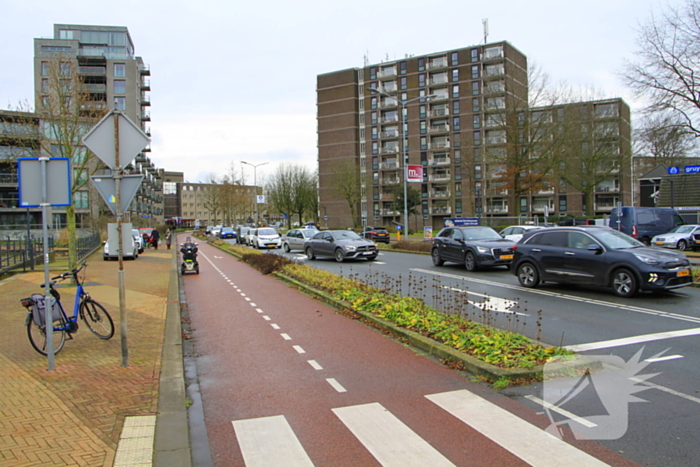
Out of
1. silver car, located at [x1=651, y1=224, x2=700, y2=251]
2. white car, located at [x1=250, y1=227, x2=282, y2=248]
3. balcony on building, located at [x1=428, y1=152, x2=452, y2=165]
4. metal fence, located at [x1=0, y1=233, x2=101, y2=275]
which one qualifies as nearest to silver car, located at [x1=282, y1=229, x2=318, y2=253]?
white car, located at [x1=250, y1=227, x2=282, y2=248]

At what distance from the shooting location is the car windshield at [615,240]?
1172 centimetres

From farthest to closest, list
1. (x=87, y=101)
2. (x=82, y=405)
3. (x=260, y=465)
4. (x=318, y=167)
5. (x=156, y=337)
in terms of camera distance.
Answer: (x=318, y=167) < (x=87, y=101) < (x=156, y=337) < (x=82, y=405) < (x=260, y=465)

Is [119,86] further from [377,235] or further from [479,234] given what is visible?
[479,234]

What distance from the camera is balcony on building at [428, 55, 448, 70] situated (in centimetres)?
7894

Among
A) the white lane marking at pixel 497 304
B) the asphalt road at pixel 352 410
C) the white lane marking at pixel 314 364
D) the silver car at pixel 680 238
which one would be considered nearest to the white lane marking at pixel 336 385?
the asphalt road at pixel 352 410

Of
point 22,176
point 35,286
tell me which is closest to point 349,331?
point 22,176

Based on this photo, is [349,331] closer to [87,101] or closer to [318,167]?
[87,101]

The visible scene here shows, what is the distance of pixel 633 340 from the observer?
7562mm

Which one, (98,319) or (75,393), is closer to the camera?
(75,393)

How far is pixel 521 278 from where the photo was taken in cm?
1382

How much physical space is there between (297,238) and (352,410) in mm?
27427

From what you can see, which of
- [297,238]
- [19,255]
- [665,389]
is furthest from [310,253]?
[665,389]

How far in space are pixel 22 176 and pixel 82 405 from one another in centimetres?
275

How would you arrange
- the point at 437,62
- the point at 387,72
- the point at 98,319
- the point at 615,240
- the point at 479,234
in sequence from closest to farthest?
the point at 98,319, the point at 615,240, the point at 479,234, the point at 437,62, the point at 387,72
